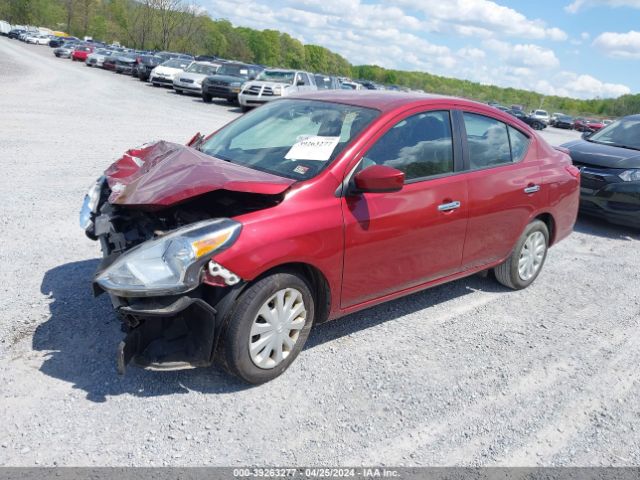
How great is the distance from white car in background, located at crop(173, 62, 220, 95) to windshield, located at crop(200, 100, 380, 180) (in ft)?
71.1

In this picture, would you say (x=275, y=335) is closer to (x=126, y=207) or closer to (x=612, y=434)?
(x=126, y=207)

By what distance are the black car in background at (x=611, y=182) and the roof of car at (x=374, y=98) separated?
4217mm

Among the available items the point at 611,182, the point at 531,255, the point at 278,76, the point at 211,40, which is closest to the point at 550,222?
the point at 531,255

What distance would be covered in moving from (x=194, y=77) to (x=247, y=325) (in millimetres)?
24151

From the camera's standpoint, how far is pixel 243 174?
11.8ft

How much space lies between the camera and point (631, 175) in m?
8.05

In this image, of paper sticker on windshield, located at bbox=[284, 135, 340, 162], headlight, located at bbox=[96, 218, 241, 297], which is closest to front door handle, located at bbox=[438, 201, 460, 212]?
paper sticker on windshield, located at bbox=[284, 135, 340, 162]

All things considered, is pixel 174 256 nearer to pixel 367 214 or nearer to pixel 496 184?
pixel 367 214

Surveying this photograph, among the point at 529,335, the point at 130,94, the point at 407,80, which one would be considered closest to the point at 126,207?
the point at 529,335

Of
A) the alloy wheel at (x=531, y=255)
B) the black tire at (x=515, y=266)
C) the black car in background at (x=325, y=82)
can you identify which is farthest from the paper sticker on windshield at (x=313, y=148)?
the black car in background at (x=325, y=82)

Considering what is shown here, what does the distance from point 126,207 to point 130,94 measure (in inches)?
845

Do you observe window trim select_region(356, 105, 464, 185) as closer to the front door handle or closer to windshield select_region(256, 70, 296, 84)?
the front door handle

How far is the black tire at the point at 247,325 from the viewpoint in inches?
128

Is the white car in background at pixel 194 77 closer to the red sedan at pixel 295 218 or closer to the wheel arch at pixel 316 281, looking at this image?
the red sedan at pixel 295 218
